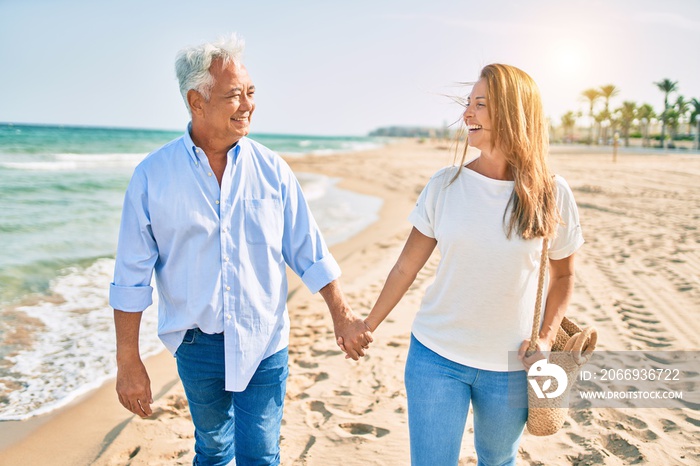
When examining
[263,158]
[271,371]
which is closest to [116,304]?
[271,371]

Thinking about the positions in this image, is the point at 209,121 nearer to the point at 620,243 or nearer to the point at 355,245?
the point at 355,245

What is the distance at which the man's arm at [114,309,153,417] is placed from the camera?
2275 millimetres

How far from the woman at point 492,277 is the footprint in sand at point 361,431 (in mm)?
1435

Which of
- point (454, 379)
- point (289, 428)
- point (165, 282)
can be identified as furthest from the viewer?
point (289, 428)

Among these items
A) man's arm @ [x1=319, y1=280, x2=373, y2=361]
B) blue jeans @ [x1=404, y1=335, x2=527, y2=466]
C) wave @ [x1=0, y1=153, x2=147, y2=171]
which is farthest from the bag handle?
wave @ [x1=0, y1=153, x2=147, y2=171]

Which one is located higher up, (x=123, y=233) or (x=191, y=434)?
(x=123, y=233)

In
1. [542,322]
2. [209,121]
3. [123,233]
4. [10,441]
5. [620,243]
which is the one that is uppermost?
[209,121]

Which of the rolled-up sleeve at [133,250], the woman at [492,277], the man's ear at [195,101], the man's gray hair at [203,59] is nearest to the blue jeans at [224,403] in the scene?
the rolled-up sleeve at [133,250]

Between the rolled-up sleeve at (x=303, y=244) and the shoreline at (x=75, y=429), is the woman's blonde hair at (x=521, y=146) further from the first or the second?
the shoreline at (x=75, y=429)

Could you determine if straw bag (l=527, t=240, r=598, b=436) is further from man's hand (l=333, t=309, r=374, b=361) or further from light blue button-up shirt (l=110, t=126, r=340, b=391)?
light blue button-up shirt (l=110, t=126, r=340, b=391)

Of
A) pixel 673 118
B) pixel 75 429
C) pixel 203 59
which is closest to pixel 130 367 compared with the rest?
pixel 203 59

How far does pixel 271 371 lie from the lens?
242cm

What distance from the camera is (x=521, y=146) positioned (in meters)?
2.12

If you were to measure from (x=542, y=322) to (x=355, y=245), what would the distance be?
24.6 ft
